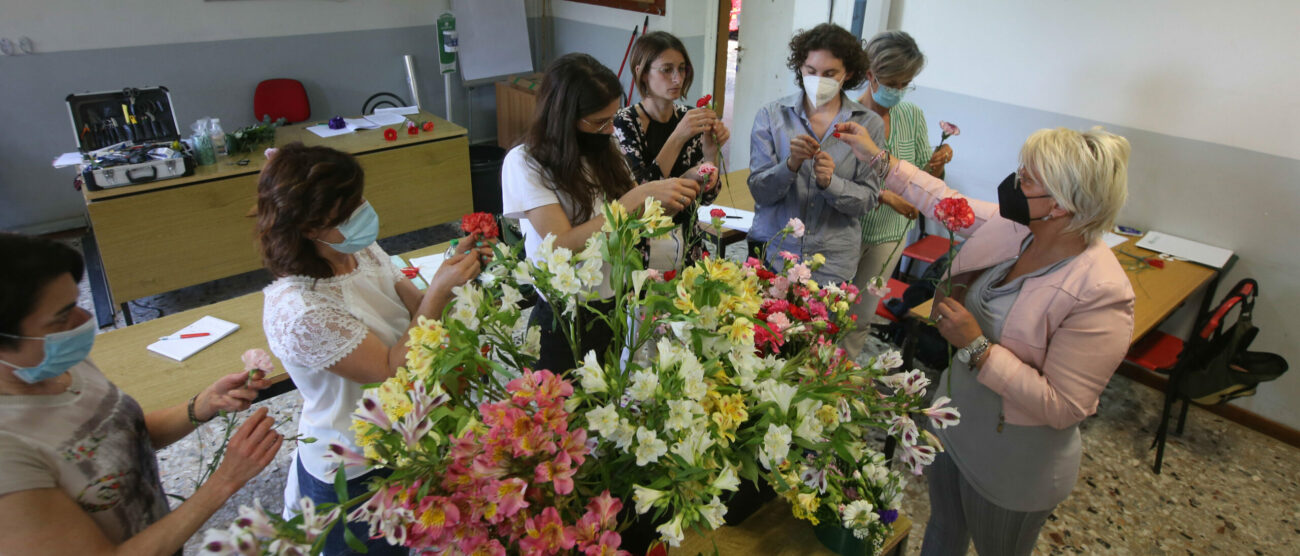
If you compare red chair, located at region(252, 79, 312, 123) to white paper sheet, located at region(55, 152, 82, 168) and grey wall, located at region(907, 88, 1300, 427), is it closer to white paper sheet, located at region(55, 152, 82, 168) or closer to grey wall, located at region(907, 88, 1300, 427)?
white paper sheet, located at region(55, 152, 82, 168)

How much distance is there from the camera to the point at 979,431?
152 centimetres

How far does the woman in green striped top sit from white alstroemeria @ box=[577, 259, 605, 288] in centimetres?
162

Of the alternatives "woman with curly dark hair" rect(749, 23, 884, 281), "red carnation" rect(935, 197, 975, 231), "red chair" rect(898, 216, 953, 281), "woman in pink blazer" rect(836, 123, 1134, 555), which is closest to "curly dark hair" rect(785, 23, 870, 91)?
"woman with curly dark hair" rect(749, 23, 884, 281)

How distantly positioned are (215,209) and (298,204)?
2.68 m

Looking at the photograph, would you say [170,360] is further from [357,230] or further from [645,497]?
[645,497]

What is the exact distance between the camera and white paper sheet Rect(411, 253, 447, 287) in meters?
2.44

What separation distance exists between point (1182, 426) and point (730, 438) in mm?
2955

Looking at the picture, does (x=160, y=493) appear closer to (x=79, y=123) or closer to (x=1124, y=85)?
(x=79, y=123)

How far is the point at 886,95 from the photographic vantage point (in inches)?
93.3

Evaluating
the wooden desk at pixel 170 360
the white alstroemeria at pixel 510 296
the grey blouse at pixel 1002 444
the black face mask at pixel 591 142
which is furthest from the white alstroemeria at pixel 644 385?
the wooden desk at pixel 170 360

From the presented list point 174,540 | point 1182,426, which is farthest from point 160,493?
point 1182,426

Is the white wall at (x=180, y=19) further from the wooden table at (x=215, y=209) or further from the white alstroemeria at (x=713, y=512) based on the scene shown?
the white alstroemeria at (x=713, y=512)

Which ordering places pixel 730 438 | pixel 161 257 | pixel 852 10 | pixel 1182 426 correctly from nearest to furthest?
1. pixel 730 438
2. pixel 1182 426
3. pixel 161 257
4. pixel 852 10

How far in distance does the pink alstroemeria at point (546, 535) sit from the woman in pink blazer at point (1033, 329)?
0.70 meters
